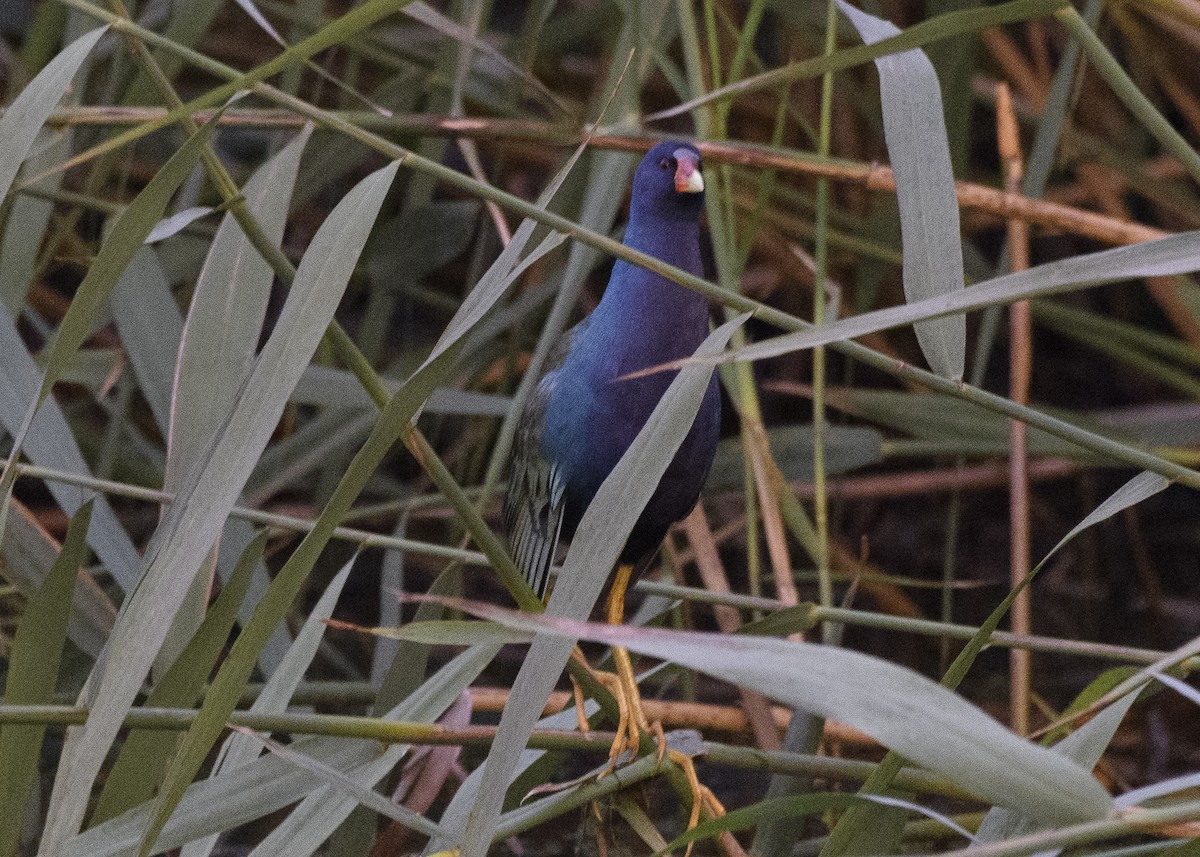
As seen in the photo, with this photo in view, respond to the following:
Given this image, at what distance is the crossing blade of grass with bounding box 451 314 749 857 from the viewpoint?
69cm

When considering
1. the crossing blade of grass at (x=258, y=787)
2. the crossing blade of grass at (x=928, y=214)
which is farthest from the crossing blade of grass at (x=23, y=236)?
the crossing blade of grass at (x=928, y=214)

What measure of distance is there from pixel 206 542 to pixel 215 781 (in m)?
0.27

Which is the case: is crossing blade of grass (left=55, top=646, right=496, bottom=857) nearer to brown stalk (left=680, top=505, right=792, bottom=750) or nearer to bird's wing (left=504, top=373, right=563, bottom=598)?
bird's wing (left=504, top=373, right=563, bottom=598)

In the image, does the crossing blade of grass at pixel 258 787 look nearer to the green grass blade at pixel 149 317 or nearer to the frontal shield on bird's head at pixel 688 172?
the frontal shield on bird's head at pixel 688 172

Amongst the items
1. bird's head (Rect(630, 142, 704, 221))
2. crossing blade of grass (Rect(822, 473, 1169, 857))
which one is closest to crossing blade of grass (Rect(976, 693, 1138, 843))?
crossing blade of grass (Rect(822, 473, 1169, 857))

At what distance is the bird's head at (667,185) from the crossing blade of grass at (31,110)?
1.57ft

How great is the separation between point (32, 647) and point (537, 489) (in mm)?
457

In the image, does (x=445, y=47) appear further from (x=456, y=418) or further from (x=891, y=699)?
(x=891, y=699)

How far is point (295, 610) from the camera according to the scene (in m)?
1.89

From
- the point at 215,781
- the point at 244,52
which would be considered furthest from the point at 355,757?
the point at 244,52

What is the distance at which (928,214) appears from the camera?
0.77m

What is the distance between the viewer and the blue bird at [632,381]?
1106mm

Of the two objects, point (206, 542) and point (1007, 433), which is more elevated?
point (206, 542)

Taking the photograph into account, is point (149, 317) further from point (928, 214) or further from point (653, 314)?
point (928, 214)
